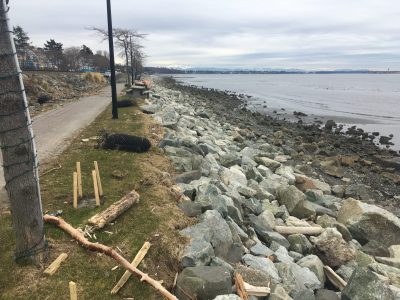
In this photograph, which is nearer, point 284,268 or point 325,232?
point 284,268

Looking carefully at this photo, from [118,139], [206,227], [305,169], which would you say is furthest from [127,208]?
[305,169]

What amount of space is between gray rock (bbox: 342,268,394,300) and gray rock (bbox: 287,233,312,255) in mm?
2296

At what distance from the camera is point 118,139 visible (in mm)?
11555

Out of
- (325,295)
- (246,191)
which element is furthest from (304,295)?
(246,191)

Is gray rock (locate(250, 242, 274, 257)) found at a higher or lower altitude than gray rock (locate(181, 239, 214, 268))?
lower

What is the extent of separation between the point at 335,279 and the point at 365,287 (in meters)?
1.25

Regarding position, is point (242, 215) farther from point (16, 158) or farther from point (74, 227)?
point (16, 158)

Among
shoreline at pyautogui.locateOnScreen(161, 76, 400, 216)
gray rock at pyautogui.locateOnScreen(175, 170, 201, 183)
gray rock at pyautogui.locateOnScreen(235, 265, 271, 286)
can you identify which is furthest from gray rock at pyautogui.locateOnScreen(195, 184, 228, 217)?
shoreline at pyautogui.locateOnScreen(161, 76, 400, 216)

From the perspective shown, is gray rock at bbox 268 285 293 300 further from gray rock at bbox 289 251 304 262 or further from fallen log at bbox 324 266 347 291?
gray rock at bbox 289 251 304 262

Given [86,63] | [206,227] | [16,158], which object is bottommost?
[86,63]

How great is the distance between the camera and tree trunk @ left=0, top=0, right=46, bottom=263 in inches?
180

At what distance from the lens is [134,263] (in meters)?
5.65

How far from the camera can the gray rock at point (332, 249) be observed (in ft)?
26.0

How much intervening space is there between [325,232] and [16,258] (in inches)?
233
